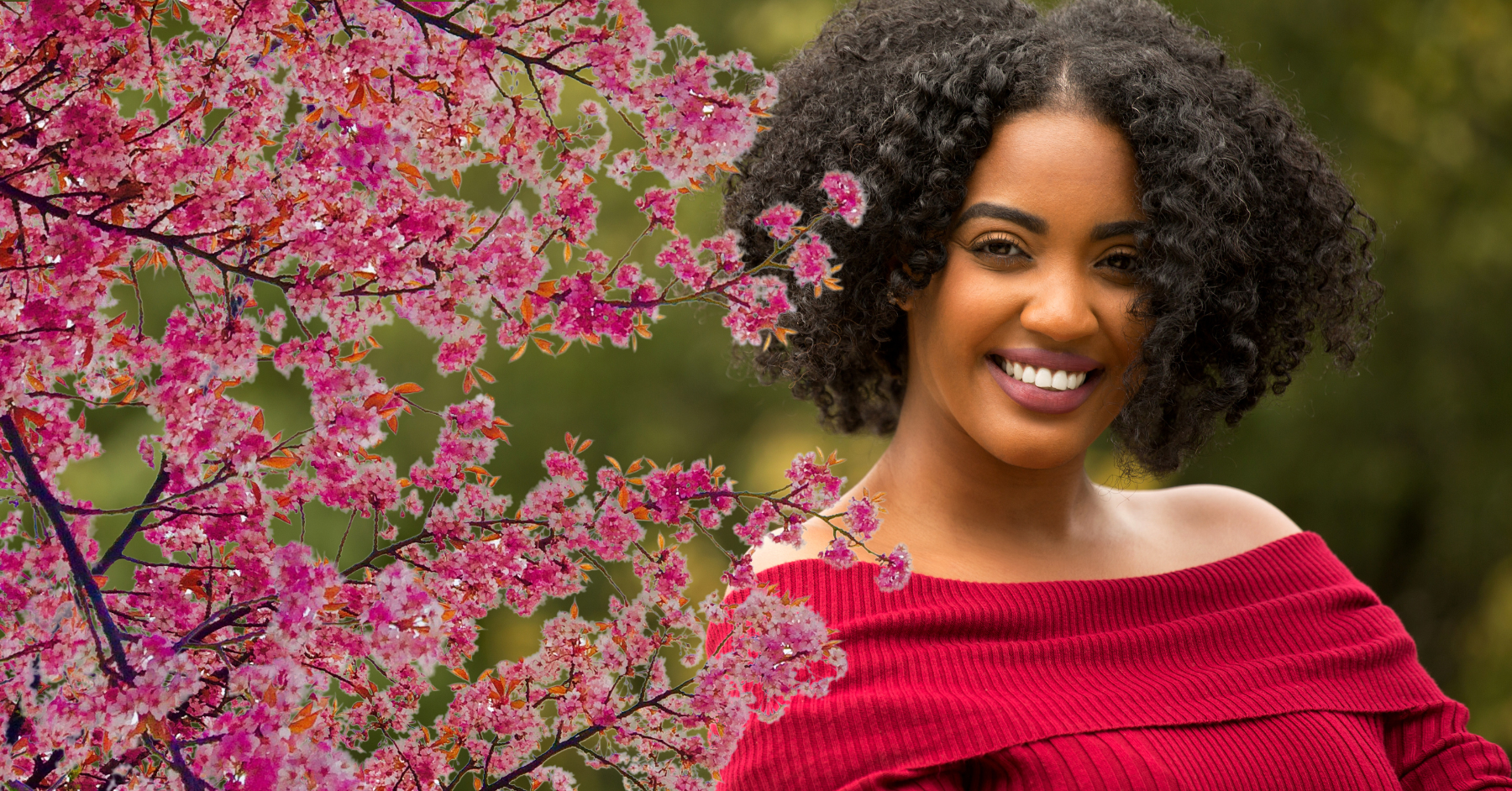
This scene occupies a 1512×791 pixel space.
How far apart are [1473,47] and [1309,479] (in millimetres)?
1673

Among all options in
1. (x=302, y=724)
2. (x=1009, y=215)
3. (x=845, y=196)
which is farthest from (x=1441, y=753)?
(x=302, y=724)

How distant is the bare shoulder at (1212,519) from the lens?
1885 millimetres

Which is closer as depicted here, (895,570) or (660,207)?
(660,207)

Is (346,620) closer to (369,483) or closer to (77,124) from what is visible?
(369,483)

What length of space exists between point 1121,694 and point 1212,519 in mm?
480

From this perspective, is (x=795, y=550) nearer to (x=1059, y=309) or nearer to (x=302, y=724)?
(x=1059, y=309)

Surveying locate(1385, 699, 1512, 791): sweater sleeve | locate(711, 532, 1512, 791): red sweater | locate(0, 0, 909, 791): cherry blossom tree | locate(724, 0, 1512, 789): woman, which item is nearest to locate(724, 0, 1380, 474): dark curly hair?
locate(724, 0, 1512, 789): woman

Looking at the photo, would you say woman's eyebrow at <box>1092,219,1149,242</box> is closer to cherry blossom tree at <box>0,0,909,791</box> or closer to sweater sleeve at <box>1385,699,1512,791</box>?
cherry blossom tree at <box>0,0,909,791</box>

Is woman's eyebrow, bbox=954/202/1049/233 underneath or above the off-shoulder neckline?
above

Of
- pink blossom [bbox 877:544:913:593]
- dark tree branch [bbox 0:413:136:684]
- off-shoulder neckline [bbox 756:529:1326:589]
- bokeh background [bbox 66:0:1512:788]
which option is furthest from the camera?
bokeh background [bbox 66:0:1512:788]

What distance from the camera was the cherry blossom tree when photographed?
830 mm

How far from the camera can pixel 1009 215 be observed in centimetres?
149

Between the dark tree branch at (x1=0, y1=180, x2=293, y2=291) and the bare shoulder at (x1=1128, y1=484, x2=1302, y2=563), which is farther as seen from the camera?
the bare shoulder at (x1=1128, y1=484, x2=1302, y2=563)

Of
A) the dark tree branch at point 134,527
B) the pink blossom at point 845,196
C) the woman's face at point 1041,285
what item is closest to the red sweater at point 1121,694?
the woman's face at point 1041,285
